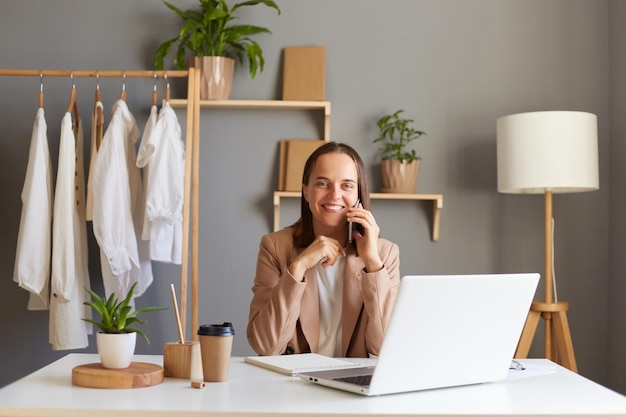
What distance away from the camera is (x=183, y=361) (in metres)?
1.58

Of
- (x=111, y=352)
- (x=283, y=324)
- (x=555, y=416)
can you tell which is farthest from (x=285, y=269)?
(x=555, y=416)

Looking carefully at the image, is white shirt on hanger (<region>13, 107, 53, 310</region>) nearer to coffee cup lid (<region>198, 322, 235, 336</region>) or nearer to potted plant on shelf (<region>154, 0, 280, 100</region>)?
potted plant on shelf (<region>154, 0, 280, 100</region>)

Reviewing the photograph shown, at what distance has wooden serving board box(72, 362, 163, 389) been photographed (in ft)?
4.77

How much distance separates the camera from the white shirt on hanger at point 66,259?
327cm

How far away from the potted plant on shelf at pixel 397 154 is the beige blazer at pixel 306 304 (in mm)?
1291

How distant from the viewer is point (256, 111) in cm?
378

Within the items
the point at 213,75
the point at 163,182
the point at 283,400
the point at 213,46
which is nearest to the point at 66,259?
the point at 163,182

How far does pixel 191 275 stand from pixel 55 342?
0.68m

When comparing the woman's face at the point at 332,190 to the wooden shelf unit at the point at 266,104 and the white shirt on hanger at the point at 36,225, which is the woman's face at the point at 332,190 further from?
the white shirt on hanger at the point at 36,225

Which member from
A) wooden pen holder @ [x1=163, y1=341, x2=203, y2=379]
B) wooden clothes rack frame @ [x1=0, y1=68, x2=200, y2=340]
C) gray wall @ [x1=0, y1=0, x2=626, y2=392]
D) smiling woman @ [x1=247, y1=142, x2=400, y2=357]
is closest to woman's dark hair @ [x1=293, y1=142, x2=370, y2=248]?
smiling woman @ [x1=247, y1=142, x2=400, y2=357]

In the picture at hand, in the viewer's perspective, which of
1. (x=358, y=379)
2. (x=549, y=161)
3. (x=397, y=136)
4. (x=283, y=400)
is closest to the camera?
(x=283, y=400)

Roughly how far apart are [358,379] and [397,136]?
240cm

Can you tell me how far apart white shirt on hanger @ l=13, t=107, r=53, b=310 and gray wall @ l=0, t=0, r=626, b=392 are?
41 cm

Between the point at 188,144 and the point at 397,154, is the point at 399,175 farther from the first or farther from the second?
the point at 188,144
